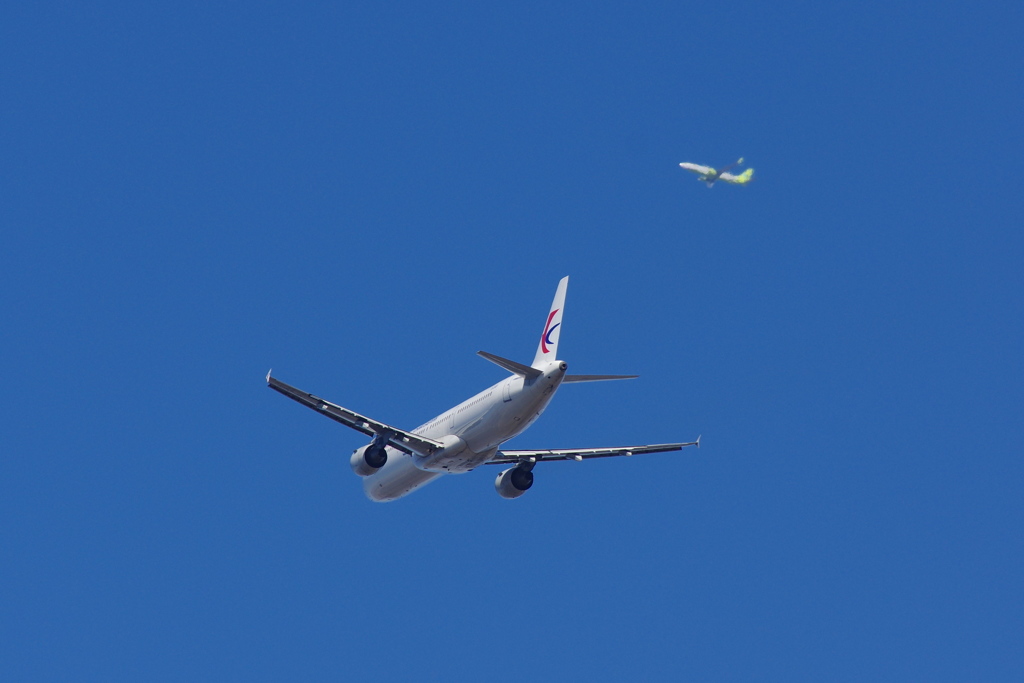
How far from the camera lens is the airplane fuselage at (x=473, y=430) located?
51.6 metres

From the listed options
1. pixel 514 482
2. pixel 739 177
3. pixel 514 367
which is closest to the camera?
pixel 514 367

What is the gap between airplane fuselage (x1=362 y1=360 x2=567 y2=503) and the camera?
5156 cm

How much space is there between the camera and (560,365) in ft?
167

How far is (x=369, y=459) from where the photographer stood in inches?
2254

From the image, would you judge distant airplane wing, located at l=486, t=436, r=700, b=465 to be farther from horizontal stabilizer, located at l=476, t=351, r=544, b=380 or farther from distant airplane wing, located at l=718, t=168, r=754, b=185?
distant airplane wing, located at l=718, t=168, r=754, b=185

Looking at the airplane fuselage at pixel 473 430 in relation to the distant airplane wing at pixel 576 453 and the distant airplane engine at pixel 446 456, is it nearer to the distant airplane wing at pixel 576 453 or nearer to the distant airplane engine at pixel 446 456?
the distant airplane engine at pixel 446 456

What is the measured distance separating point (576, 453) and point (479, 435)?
1055cm

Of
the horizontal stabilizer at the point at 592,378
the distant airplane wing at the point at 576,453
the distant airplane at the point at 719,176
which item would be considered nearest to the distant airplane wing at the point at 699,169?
the distant airplane at the point at 719,176

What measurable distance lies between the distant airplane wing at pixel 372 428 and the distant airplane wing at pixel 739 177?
35484mm

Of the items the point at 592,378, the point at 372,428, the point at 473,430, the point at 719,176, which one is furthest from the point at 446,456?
the point at 719,176

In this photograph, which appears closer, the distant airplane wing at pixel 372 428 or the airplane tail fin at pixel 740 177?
the distant airplane wing at pixel 372 428

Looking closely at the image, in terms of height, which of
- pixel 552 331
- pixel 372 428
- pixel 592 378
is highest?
pixel 552 331

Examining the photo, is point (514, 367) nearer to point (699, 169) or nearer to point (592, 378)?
point (592, 378)

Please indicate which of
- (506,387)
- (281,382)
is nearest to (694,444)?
(506,387)
